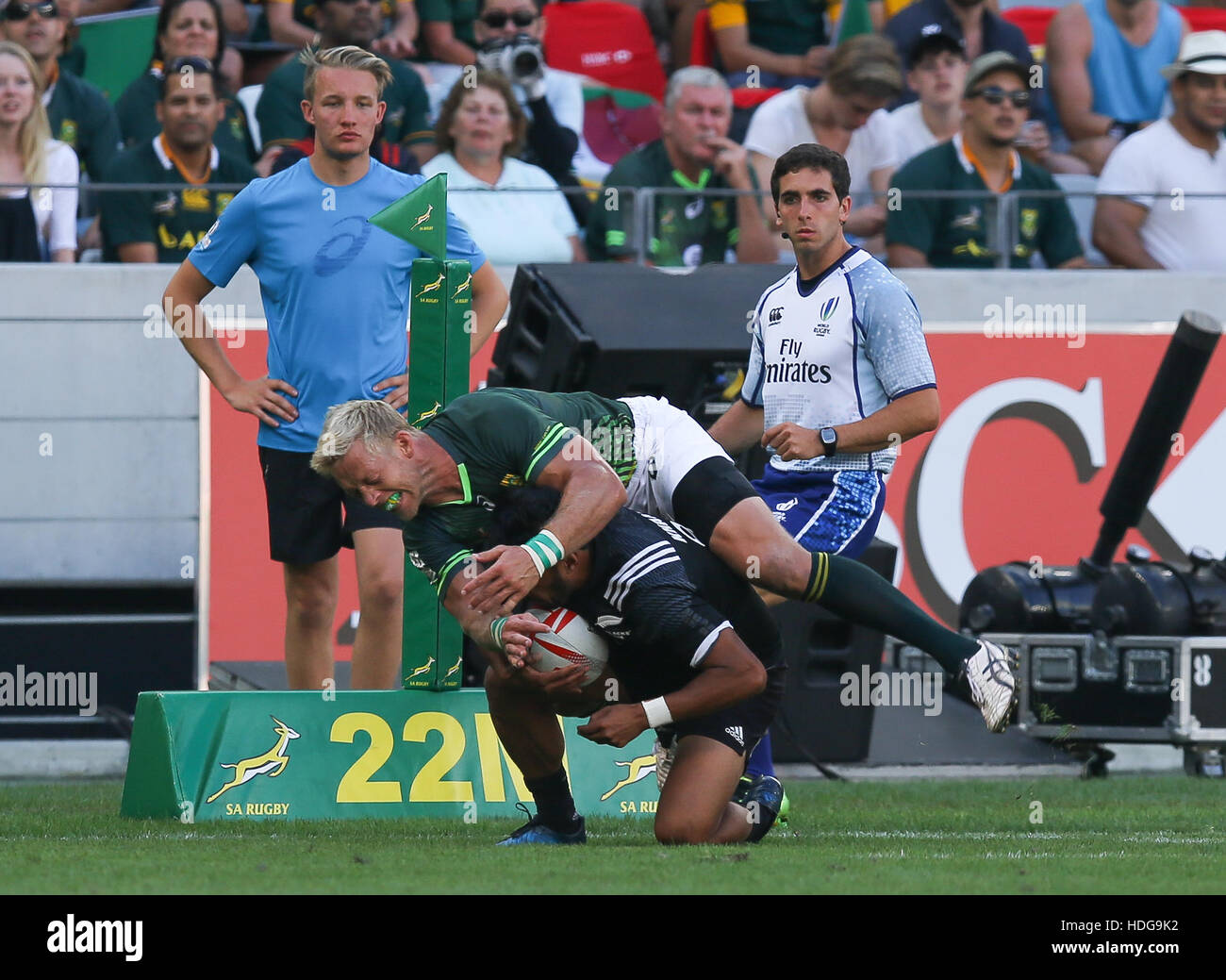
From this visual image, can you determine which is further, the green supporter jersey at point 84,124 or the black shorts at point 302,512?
the green supporter jersey at point 84,124

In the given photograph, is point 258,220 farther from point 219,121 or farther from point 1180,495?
point 1180,495

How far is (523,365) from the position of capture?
846 cm

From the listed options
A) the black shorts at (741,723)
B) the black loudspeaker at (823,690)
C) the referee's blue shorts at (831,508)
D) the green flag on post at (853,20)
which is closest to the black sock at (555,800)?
the black shorts at (741,723)

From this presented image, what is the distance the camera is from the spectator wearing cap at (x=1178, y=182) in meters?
11.1

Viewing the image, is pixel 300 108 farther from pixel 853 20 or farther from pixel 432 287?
pixel 432 287

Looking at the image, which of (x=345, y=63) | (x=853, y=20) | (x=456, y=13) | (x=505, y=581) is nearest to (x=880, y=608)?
(x=505, y=581)

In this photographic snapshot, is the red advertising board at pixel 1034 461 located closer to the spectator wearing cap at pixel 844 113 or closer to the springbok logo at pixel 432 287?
the spectator wearing cap at pixel 844 113

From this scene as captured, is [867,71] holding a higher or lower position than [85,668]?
higher

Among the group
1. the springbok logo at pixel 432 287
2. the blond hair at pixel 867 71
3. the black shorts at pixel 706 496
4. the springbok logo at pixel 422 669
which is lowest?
the springbok logo at pixel 422 669

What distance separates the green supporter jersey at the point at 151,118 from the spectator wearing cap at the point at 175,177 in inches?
15.7

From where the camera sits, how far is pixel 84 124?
10.7 metres

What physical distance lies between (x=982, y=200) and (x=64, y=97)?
4.86 meters
